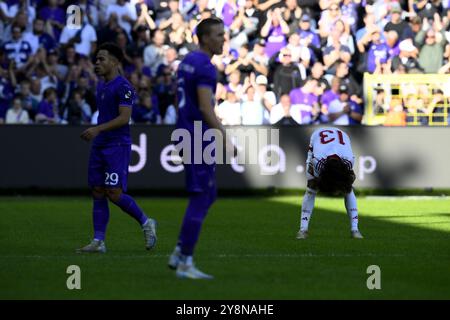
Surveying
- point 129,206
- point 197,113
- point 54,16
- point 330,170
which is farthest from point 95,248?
point 54,16

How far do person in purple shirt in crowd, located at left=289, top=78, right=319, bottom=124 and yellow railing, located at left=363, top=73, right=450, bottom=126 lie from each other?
1090mm

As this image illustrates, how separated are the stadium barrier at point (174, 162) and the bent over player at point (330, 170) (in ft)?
28.8

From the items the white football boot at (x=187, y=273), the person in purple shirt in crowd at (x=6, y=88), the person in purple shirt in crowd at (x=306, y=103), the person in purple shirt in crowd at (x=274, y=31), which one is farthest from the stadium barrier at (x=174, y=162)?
the white football boot at (x=187, y=273)

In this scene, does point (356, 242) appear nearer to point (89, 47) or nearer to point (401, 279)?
point (401, 279)

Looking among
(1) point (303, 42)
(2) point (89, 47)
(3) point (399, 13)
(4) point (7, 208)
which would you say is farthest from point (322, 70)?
(4) point (7, 208)

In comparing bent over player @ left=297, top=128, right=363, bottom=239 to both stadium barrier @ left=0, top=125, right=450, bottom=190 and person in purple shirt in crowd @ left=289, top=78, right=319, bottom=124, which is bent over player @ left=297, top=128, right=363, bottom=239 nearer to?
stadium barrier @ left=0, top=125, right=450, bottom=190

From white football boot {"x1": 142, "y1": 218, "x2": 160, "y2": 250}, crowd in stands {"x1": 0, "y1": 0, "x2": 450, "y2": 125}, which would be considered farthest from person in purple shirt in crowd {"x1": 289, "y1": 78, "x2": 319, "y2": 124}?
white football boot {"x1": 142, "y1": 218, "x2": 160, "y2": 250}

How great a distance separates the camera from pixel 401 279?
10891 mm

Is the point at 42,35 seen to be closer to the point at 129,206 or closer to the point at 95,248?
the point at 129,206

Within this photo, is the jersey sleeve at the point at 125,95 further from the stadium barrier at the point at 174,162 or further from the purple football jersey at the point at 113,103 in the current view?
the stadium barrier at the point at 174,162

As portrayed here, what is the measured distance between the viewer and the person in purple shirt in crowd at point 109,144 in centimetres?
1307

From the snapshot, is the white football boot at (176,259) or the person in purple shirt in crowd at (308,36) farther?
the person in purple shirt in crowd at (308,36)

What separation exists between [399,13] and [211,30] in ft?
56.1

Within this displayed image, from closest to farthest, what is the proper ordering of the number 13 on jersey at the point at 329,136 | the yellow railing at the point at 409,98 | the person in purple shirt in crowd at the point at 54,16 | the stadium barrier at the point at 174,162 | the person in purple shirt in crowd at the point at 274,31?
the number 13 on jersey at the point at 329,136
the stadium barrier at the point at 174,162
the yellow railing at the point at 409,98
the person in purple shirt in crowd at the point at 274,31
the person in purple shirt in crowd at the point at 54,16
